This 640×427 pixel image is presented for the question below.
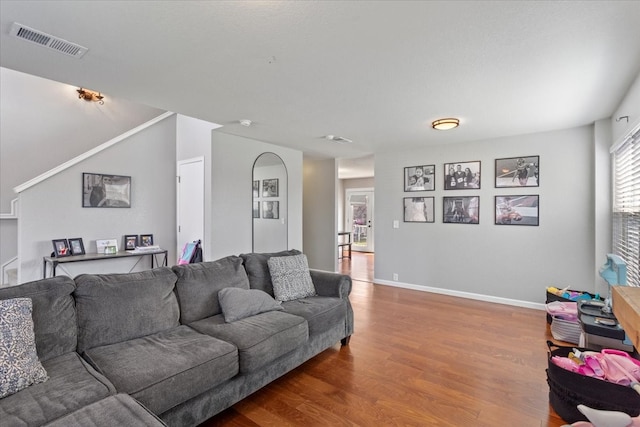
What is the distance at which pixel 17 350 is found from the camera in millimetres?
1435

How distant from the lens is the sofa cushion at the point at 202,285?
2340 mm

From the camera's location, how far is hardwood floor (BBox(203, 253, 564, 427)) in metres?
1.96

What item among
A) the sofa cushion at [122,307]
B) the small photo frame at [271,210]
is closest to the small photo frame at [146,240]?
the small photo frame at [271,210]

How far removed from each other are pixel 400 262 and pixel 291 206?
82.6 inches

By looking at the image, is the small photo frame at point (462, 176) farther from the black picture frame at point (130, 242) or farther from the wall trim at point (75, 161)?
the black picture frame at point (130, 242)

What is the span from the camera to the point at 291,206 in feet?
17.6

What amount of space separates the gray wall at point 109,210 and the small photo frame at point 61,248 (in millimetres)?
76

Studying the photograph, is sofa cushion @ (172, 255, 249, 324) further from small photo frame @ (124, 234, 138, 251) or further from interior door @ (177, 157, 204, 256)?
small photo frame @ (124, 234, 138, 251)

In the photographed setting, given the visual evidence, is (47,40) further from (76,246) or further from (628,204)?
(628,204)

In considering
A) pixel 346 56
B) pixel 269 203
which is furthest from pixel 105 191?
pixel 346 56

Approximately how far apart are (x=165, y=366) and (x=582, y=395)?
2.40 metres

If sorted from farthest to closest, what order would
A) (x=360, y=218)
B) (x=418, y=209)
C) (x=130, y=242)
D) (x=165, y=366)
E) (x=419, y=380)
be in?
(x=360, y=218) < (x=418, y=209) < (x=130, y=242) < (x=419, y=380) < (x=165, y=366)

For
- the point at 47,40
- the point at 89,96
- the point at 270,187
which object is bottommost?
the point at 270,187

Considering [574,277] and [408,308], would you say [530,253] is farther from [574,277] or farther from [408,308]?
[408,308]
